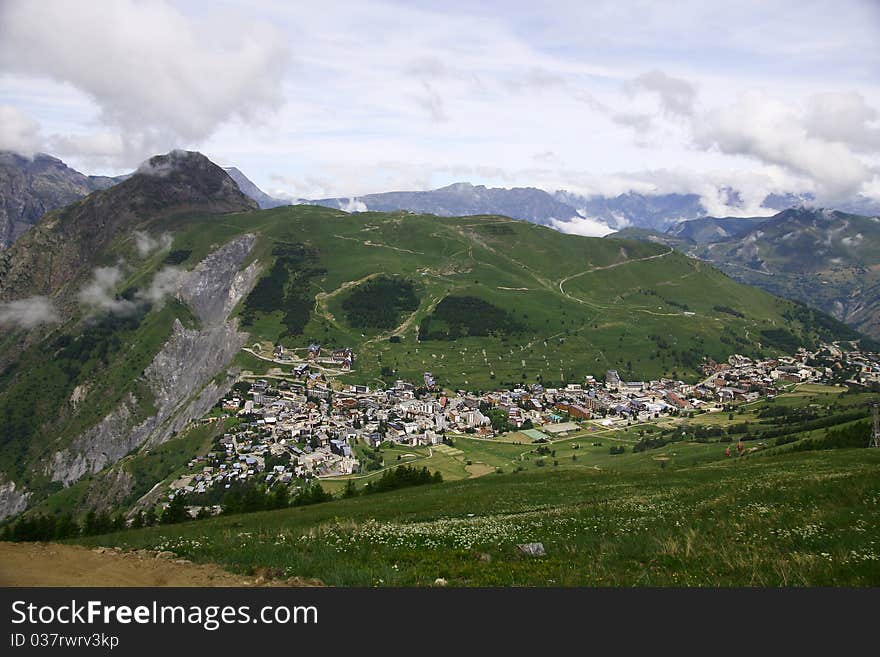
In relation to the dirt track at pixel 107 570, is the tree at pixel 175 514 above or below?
below

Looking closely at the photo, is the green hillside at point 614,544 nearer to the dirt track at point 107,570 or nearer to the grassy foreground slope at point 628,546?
the grassy foreground slope at point 628,546

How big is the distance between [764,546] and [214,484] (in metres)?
140

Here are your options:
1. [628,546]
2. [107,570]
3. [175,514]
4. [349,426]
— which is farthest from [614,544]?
[349,426]

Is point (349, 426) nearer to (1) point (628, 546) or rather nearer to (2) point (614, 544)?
(2) point (614, 544)

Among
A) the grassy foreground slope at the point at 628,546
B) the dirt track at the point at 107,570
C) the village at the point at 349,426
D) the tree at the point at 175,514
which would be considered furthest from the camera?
the village at the point at 349,426

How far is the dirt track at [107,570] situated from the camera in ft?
47.5

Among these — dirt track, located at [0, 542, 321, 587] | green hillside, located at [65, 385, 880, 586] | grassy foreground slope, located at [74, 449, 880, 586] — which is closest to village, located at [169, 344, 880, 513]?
green hillside, located at [65, 385, 880, 586]

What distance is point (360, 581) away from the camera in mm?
13367

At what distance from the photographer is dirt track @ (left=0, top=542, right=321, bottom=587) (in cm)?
1448

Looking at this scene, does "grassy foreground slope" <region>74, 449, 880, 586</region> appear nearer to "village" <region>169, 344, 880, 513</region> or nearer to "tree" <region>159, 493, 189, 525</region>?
"tree" <region>159, 493, 189, 525</region>

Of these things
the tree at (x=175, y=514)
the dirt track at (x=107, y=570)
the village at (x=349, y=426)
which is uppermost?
the dirt track at (x=107, y=570)

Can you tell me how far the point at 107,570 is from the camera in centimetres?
1652

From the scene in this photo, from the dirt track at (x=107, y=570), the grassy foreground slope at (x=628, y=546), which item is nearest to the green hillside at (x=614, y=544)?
the grassy foreground slope at (x=628, y=546)

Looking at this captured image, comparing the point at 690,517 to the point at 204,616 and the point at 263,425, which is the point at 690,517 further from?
the point at 263,425
